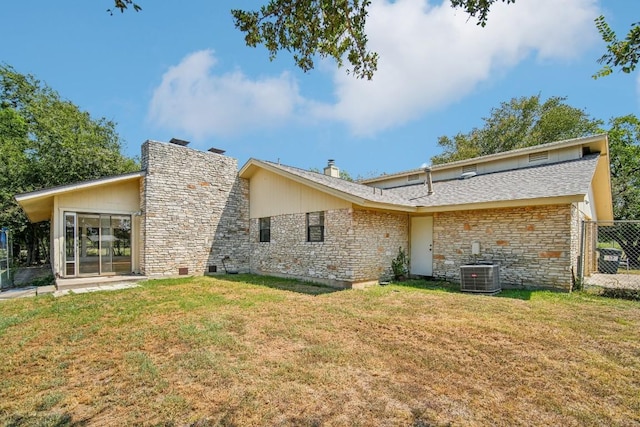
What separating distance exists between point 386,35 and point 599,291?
841cm

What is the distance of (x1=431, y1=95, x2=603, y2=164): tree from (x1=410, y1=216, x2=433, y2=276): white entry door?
17359mm

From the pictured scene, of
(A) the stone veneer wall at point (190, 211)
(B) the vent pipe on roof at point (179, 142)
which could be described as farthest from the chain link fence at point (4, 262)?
(B) the vent pipe on roof at point (179, 142)

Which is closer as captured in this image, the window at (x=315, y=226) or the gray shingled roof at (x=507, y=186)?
the gray shingled roof at (x=507, y=186)

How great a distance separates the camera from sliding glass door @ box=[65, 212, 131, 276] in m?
10.0

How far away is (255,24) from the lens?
396cm

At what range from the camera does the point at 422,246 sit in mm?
10516

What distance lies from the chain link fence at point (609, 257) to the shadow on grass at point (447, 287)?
79.3 inches

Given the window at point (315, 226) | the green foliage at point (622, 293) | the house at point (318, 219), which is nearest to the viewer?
the green foliage at point (622, 293)

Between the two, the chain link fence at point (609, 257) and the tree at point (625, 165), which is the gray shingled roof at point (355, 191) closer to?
the chain link fence at point (609, 257)

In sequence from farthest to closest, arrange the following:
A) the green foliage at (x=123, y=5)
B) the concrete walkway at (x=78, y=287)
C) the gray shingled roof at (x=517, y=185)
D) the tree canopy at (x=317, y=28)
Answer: the concrete walkway at (x=78, y=287), the gray shingled roof at (x=517, y=185), the tree canopy at (x=317, y=28), the green foliage at (x=123, y=5)

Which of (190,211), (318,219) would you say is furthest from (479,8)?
(190,211)

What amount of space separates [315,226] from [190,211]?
516 cm

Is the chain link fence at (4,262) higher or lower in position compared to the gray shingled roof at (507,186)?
lower

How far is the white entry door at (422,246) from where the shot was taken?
1037 centimetres
